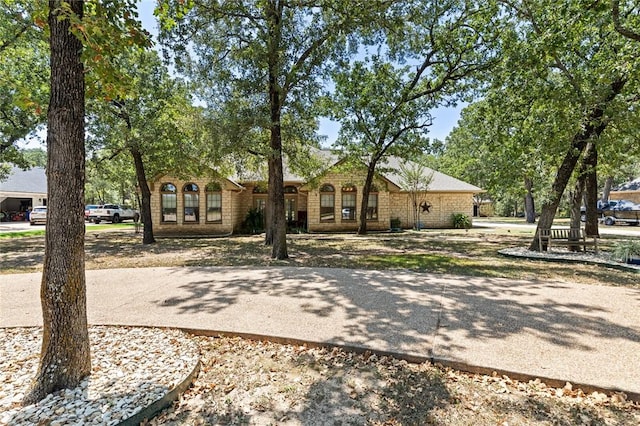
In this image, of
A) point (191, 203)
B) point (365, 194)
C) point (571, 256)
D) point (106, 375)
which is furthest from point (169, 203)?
point (571, 256)

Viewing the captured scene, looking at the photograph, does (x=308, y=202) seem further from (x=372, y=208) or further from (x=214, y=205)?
(x=214, y=205)

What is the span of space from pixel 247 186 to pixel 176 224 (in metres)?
4.76

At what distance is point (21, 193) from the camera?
1137 inches

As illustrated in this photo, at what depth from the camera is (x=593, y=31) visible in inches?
421

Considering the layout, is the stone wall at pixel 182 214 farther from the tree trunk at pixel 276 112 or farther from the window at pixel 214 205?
the tree trunk at pixel 276 112

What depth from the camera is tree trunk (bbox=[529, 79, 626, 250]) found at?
973cm

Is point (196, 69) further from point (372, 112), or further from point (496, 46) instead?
point (496, 46)

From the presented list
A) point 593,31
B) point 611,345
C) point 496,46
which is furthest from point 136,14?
point 496,46

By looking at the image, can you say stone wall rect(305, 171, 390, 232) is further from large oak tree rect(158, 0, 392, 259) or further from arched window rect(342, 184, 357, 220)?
large oak tree rect(158, 0, 392, 259)

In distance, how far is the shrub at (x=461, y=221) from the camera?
73.5 feet

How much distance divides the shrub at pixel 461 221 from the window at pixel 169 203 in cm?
1799

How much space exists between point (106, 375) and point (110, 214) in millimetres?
32283

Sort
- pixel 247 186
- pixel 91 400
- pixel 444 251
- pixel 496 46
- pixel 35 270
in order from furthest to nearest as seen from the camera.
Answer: pixel 247 186, pixel 496 46, pixel 444 251, pixel 35 270, pixel 91 400

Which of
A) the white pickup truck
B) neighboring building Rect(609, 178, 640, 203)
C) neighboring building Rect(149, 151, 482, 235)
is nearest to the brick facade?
neighboring building Rect(149, 151, 482, 235)
